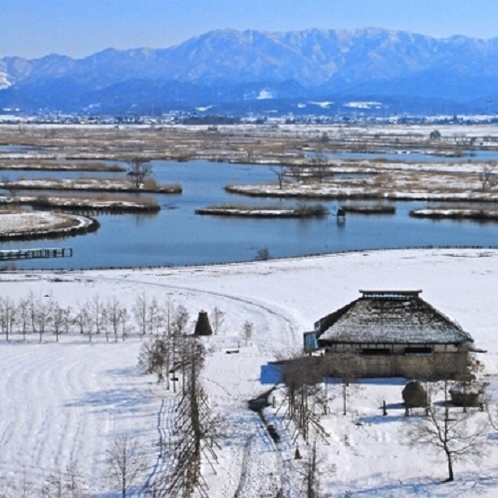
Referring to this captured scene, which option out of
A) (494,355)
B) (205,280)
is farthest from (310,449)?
(205,280)

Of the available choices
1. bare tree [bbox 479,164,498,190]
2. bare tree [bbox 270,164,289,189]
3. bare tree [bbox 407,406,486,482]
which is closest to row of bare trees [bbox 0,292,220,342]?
bare tree [bbox 407,406,486,482]

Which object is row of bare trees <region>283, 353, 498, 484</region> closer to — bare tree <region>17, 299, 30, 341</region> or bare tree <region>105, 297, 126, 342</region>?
bare tree <region>105, 297, 126, 342</region>

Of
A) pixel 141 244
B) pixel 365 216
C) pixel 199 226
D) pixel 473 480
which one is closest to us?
pixel 473 480

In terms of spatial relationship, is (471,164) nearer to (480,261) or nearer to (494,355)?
(480,261)

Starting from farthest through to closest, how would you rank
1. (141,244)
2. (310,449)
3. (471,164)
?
(471,164) → (141,244) → (310,449)

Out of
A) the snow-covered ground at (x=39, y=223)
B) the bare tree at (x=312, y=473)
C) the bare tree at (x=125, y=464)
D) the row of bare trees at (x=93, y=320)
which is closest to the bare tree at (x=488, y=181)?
the snow-covered ground at (x=39, y=223)

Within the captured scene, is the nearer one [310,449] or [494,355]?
[310,449]
